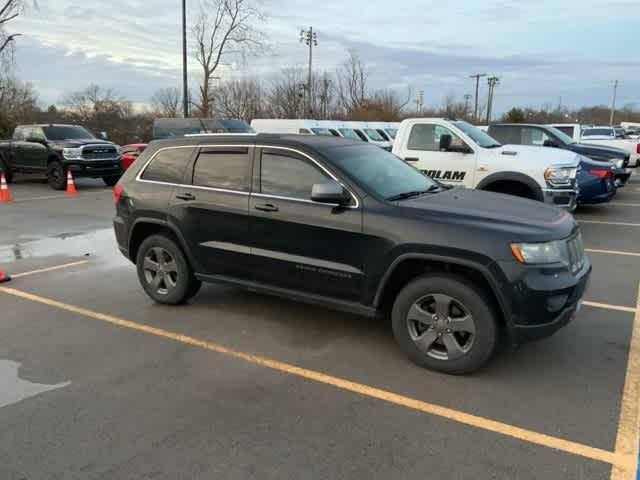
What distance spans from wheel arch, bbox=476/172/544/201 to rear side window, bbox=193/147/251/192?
5.14 meters

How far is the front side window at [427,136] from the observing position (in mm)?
9005

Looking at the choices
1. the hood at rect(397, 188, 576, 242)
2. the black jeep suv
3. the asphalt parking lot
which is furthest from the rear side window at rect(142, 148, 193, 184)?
the hood at rect(397, 188, 576, 242)

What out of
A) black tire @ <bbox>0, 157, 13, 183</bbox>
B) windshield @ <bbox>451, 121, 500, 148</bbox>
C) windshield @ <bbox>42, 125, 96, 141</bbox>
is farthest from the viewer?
black tire @ <bbox>0, 157, 13, 183</bbox>

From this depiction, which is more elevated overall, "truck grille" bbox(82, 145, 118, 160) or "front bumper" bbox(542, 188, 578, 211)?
"truck grille" bbox(82, 145, 118, 160)

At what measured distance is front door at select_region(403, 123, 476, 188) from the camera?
8.79 metres

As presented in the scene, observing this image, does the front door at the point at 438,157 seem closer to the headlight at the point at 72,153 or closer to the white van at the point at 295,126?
the headlight at the point at 72,153

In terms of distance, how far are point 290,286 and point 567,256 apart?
222 cm

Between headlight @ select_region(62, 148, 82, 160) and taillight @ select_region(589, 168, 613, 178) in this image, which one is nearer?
taillight @ select_region(589, 168, 613, 178)

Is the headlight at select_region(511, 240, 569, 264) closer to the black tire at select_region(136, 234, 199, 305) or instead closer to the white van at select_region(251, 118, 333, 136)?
the black tire at select_region(136, 234, 199, 305)

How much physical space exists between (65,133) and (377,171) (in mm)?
14898

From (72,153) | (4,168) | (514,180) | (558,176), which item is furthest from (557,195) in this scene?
(4,168)

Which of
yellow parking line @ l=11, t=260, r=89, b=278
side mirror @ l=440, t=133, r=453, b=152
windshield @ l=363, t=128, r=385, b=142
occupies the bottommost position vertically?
yellow parking line @ l=11, t=260, r=89, b=278

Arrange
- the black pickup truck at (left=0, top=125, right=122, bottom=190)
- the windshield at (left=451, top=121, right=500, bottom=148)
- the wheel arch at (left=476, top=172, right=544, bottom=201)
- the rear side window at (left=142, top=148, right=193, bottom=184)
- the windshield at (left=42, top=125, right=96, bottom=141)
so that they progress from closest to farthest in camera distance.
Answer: the rear side window at (left=142, top=148, right=193, bottom=184), the wheel arch at (left=476, top=172, right=544, bottom=201), the windshield at (left=451, top=121, right=500, bottom=148), the black pickup truck at (left=0, top=125, right=122, bottom=190), the windshield at (left=42, top=125, right=96, bottom=141)

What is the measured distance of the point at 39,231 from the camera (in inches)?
373
